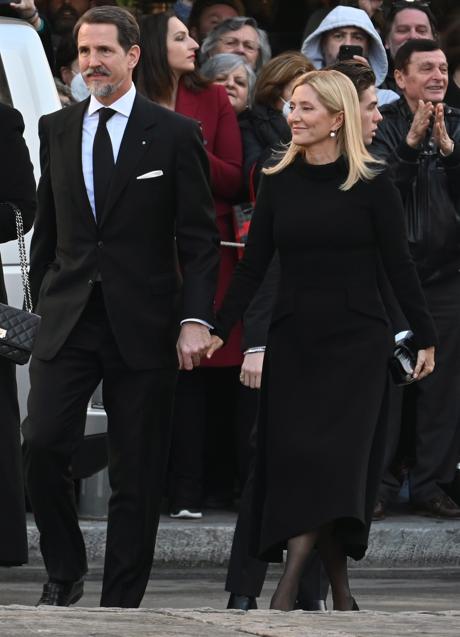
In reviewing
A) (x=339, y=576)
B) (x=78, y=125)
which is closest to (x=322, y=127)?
(x=78, y=125)

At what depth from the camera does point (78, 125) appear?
23.6 ft

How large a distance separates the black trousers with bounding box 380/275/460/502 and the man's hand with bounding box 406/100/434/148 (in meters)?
0.85

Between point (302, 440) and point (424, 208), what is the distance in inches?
111

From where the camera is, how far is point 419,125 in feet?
30.2

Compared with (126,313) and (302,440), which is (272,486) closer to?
(302,440)

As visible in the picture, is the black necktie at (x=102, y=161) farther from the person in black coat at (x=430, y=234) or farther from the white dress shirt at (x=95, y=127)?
the person in black coat at (x=430, y=234)

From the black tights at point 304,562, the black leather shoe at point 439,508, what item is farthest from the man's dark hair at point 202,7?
the black tights at point 304,562

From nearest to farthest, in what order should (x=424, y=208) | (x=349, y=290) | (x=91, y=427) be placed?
(x=349, y=290)
(x=91, y=427)
(x=424, y=208)

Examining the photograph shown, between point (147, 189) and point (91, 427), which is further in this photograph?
point (91, 427)

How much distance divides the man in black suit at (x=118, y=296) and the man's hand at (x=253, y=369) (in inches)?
13.0

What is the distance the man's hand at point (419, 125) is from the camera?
9.20 m

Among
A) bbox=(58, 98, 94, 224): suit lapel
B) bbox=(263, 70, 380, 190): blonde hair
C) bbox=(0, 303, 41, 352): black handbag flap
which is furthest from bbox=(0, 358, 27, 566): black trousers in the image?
bbox=(263, 70, 380, 190): blonde hair

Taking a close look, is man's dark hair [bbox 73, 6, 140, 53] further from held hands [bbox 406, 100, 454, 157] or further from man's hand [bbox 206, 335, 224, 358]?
held hands [bbox 406, 100, 454, 157]

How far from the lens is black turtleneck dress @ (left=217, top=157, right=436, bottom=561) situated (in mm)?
6883
